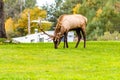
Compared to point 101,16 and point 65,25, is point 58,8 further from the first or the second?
point 65,25

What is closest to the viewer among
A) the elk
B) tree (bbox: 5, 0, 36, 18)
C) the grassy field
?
the grassy field

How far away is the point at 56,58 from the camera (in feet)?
49.0

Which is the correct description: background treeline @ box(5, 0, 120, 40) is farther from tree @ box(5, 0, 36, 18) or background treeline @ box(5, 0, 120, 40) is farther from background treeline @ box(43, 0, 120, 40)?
tree @ box(5, 0, 36, 18)

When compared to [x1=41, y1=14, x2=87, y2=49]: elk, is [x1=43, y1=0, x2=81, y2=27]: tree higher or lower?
lower

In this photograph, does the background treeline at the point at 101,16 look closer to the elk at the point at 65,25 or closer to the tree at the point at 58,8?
the tree at the point at 58,8

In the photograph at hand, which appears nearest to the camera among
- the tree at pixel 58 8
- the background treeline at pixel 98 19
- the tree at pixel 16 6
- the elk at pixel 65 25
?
the elk at pixel 65 25

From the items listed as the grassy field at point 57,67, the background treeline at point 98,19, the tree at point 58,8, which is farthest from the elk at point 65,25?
the tree at point 58,8

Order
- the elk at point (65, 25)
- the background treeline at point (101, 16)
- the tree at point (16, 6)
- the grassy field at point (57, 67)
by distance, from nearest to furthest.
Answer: the grassy field at point (57, 67) → the elk at point (65, 25) → the background treeline at point (101, 16) → the tree at point (16, 6)

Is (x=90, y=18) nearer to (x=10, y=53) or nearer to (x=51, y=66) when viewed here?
(x=10, y=53)

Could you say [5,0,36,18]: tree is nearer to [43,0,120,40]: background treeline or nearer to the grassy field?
[43,0,120,40]: background treeline

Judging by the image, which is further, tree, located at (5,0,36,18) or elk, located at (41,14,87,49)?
tree, located at (5,0,36,18)

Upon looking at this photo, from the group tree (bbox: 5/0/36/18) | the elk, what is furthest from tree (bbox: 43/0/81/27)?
the elk

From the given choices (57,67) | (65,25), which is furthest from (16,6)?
A: (57,67)

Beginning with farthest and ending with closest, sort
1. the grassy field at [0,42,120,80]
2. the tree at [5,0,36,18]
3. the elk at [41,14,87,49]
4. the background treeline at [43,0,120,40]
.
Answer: the tree at [5,0,36,18] < the background treeline at [43,0,120,40] < the elk at [41,14,87,49] < the grassy field at [0,42,120,80]
